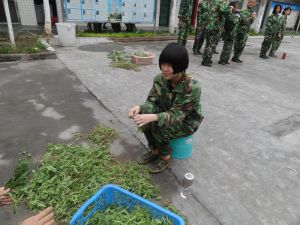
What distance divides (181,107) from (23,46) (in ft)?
18.8

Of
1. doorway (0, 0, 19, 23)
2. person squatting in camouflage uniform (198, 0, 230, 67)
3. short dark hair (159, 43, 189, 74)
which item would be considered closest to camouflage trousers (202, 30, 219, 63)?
person squatting in camouflage uniform (198, 0, 230, 67)

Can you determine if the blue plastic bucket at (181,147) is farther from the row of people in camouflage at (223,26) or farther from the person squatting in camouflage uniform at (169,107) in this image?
the row of people in camouflage at (223,26)

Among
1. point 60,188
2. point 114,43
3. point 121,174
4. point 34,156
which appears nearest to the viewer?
point 60,188

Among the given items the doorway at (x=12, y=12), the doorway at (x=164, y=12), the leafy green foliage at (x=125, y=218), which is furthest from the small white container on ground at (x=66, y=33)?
the doorway at (x=164, y=12)

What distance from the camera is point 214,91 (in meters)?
5.10

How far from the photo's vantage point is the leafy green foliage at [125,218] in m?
1.85

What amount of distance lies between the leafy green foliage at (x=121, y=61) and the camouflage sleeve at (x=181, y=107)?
3815 mm

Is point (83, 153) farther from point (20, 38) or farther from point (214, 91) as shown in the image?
point (20, 38)

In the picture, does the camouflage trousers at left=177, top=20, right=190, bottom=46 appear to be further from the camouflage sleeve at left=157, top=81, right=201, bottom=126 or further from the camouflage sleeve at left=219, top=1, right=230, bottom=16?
the camouflage sleeve at left=157, top=81, right=201, bottom=126

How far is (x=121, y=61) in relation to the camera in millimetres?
6461

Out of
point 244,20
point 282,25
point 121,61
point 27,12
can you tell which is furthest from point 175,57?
point 27,12

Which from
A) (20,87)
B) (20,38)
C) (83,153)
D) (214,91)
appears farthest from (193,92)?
(20,38)

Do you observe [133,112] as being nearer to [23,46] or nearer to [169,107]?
[169,107]

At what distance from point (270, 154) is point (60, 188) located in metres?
2.53
